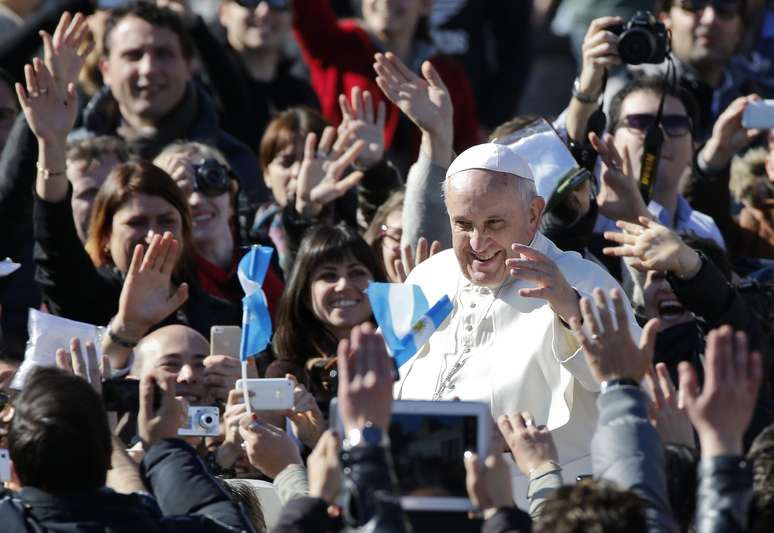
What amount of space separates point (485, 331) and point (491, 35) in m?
5.68

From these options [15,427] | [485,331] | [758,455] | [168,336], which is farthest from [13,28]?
[758,455]

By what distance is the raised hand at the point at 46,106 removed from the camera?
701 centimetres

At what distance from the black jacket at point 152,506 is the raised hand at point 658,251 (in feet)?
6.55

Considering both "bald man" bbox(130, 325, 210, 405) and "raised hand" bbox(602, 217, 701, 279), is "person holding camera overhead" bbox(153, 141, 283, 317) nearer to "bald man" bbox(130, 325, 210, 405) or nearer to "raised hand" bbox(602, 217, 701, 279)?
"bald man" bbox(130, 325, 210, 405)

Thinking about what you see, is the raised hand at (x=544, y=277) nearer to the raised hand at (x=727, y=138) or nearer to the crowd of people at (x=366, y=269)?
the crowd of people at (x=366, y=269)

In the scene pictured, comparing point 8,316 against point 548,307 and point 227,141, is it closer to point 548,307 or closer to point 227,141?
point 227,141

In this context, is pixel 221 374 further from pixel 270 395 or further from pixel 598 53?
pixel 598 53

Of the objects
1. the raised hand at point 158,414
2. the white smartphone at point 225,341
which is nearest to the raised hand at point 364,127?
the white smartphone at point 225,341

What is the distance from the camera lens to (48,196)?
6961mm

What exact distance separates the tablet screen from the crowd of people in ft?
0.21

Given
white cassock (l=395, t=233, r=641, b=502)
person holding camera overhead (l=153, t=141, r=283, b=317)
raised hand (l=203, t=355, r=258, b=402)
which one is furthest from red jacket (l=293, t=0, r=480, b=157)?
raised hand (l=203, t=355, r=258, b=402)

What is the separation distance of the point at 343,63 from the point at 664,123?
235 centimetres

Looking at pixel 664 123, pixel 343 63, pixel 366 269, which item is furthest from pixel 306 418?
pixel 343 63

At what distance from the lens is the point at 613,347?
15.1 feet
